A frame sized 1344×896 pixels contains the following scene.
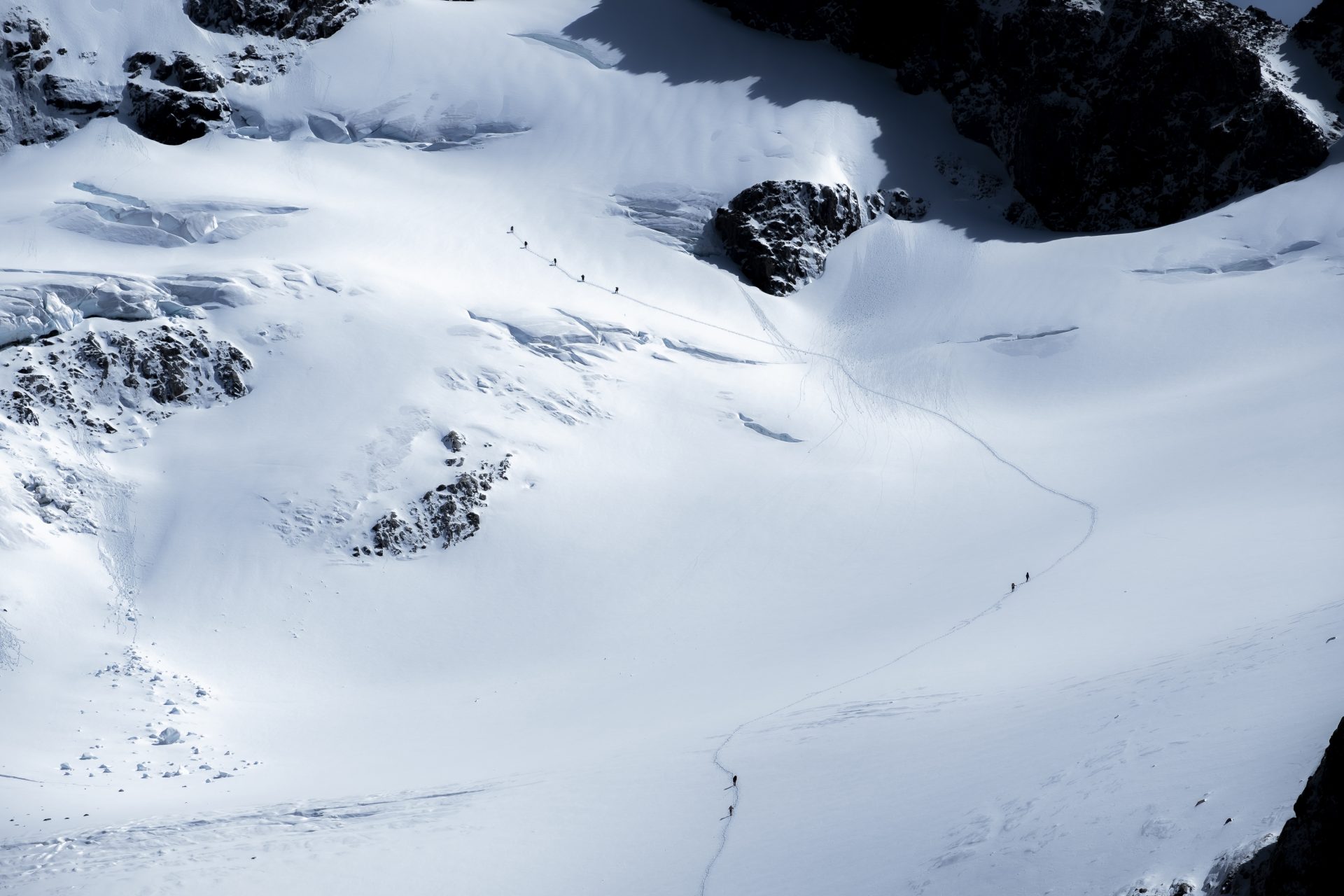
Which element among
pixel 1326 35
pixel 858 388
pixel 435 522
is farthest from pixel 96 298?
pixel 1326 35

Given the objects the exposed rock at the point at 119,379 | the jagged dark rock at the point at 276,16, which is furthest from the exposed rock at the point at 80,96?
the exposed rock at the point at 119,379

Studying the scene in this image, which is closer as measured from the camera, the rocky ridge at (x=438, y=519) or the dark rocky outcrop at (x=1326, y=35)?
the rocky ridge at (x=438, y=519)

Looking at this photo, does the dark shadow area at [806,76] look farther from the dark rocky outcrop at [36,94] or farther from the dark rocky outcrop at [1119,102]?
the dark rocky outcrop at [36,94]

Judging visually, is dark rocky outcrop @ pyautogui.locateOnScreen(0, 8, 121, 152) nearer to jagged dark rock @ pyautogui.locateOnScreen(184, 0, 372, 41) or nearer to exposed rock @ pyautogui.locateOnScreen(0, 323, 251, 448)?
jagged dark rock @ pyautogui.locateOnScreen(184, 0, 372, 41)

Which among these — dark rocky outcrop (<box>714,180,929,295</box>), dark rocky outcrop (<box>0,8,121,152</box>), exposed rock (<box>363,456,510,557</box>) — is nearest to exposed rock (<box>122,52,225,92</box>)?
dark rocky outcrop (<box>0,8,121,152</box>)

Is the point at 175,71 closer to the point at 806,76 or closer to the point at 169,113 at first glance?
the point at 169,113

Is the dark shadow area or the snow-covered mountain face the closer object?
the snow-covered mountain face
